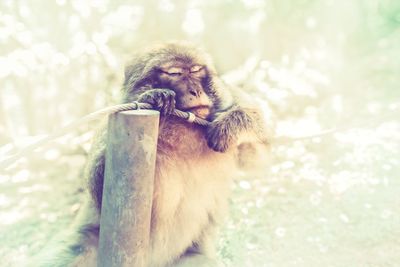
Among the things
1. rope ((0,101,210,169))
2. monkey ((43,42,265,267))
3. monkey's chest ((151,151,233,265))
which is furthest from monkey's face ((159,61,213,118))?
monkey's chest ((151,151,233,265))

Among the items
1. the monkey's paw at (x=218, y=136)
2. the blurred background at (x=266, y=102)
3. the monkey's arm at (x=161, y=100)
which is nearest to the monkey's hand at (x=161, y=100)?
the monkey's arm at (x=161, y=100)

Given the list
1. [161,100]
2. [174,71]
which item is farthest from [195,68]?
[161,100]

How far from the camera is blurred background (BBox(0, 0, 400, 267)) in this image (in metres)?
3.84

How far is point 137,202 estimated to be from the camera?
1.82 meters

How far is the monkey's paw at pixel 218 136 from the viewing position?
235 cm

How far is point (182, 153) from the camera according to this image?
2.42 meters

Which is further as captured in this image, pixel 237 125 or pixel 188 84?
pixel 237 125

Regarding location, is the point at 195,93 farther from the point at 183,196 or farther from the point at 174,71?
the point at 183,196

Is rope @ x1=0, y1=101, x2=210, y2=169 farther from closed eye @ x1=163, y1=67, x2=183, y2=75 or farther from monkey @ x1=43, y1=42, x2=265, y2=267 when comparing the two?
closed eye @ x1=163, y1=67, x2=183, y2=75

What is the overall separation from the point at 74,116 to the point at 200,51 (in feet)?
12.4

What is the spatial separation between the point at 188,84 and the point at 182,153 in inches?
15.1

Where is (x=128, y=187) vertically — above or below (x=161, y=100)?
below

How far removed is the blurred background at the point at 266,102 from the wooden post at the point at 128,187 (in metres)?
1.27

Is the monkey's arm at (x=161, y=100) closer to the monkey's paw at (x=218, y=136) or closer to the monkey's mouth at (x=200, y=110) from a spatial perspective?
the monkey's mouth at (x=200, y=110)
